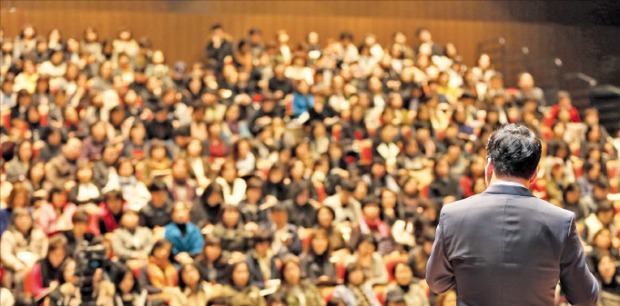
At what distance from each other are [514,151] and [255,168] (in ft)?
15.3

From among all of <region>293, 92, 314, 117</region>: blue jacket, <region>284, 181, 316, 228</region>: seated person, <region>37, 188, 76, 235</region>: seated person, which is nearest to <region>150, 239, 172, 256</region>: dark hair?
<region>37, 188, 76, 235</region>: seated person

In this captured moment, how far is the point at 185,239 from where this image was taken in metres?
5.32

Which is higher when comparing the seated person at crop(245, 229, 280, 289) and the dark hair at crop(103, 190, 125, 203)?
the dark hair at crop(103, 190, 125, 203)

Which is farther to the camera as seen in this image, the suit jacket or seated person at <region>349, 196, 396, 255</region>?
seated person at <region>349, 196, 396, 255</region>

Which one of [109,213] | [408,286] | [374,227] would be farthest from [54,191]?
[408,286]

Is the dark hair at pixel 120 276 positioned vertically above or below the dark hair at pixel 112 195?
below

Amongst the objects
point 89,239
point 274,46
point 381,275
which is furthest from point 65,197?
point 274,46

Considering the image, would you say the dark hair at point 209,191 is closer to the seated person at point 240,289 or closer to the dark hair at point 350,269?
the seated person at point 240,289

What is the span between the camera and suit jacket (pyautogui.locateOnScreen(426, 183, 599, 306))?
178cm

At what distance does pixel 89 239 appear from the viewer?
5102 mm

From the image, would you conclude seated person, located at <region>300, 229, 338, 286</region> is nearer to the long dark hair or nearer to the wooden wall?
the long dark hair

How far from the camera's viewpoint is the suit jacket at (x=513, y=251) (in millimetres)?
1782

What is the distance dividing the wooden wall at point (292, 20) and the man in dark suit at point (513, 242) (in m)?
7.16

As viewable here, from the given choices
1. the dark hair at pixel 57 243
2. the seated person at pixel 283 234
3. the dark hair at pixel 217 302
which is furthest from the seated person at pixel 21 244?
the seated person at pixel 283 234
